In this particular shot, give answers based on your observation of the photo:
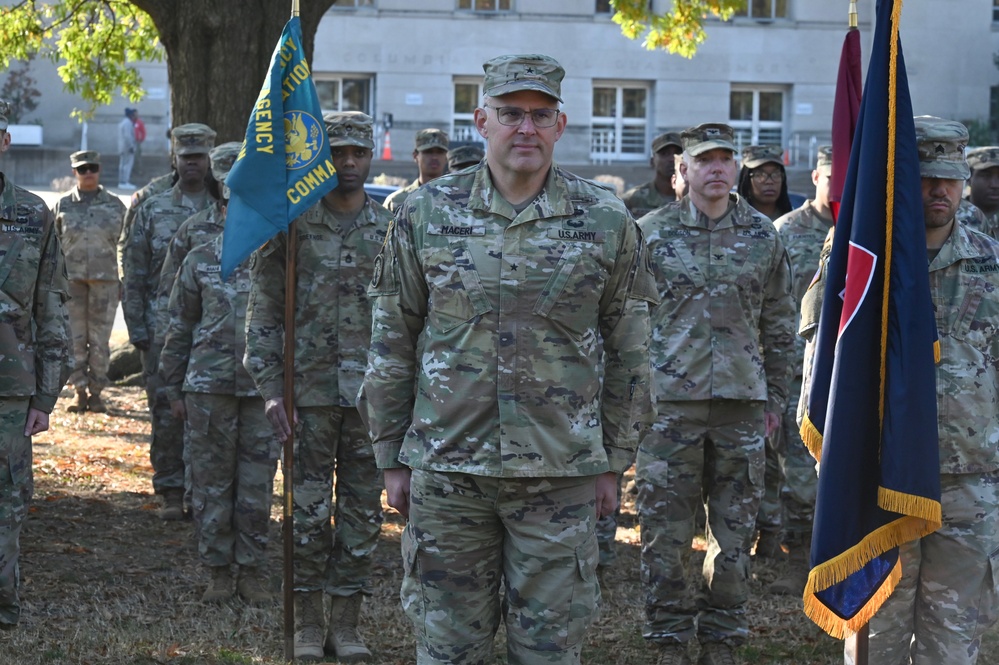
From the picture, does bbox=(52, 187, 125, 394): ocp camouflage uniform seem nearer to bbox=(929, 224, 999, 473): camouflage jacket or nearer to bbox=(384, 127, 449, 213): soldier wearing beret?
bbox=(384, 127, 449, 213): soldier wearing beret

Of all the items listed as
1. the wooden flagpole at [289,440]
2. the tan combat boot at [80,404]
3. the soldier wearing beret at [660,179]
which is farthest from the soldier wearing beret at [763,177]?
the tan combat boot at [80,404]

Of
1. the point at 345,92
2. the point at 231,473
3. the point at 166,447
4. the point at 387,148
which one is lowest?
the point at 166,447

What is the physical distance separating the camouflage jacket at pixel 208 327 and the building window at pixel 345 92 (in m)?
38.5

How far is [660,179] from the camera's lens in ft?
34.8

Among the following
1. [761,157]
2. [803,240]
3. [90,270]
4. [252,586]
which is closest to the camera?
[252,586]

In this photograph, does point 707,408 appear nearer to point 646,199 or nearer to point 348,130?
point 348,130

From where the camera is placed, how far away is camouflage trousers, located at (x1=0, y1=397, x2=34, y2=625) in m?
6.79

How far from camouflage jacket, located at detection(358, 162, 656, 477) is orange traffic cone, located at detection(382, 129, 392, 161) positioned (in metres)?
37.3

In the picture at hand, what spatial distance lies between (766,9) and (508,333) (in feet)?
148

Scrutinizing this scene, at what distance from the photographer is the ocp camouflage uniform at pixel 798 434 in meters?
8.61

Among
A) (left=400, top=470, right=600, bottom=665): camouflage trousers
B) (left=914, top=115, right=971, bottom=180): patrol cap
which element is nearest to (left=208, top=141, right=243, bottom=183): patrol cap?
(left=400, top=470, right=600, bottom=665): camouflage trousers

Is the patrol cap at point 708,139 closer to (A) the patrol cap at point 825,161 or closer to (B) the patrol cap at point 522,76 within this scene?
(B) the patrol cap at point 522,76

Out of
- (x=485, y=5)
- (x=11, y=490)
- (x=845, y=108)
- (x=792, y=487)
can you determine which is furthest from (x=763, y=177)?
(x=485, y=5)

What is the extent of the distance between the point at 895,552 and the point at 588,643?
87.0 inches
